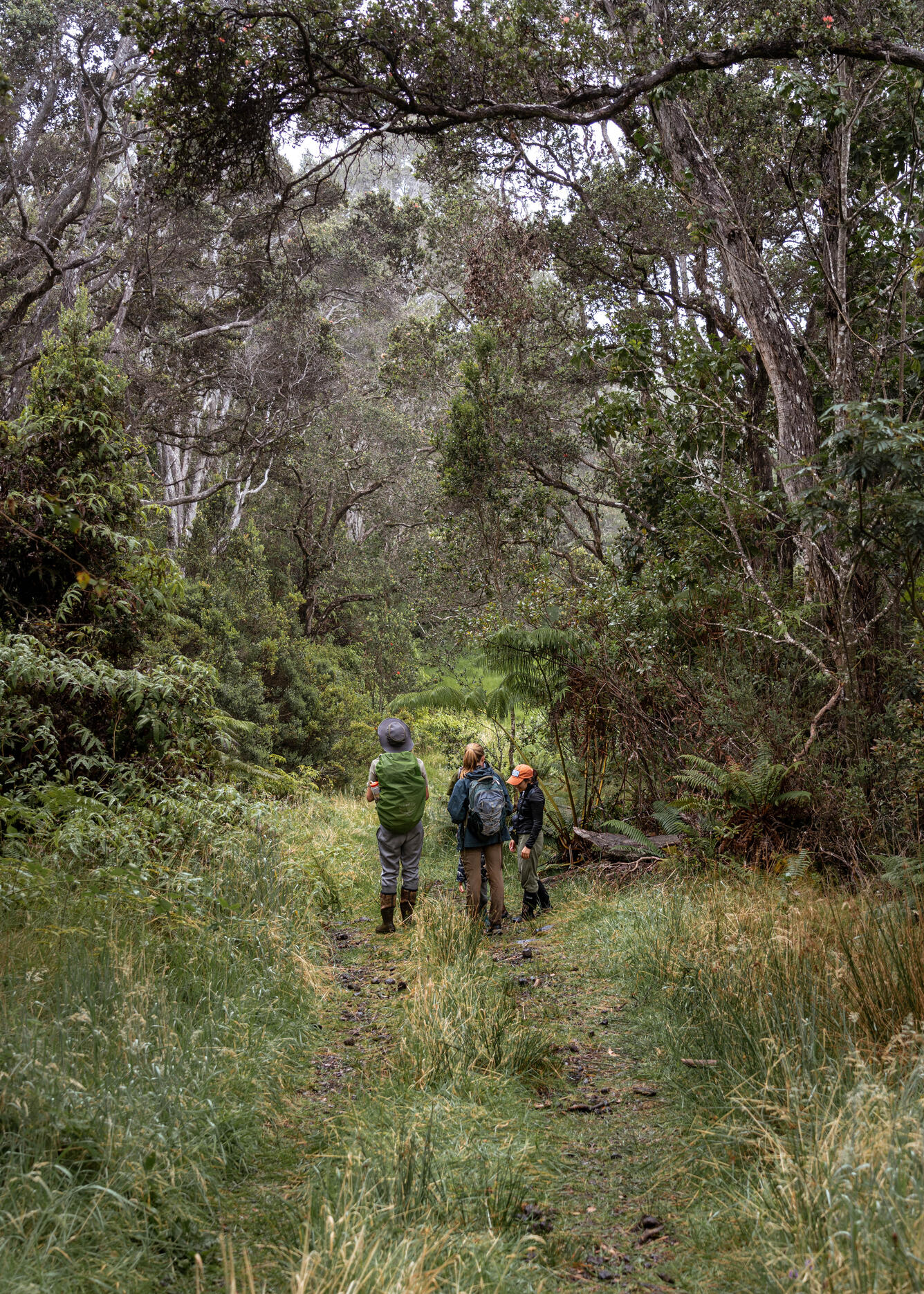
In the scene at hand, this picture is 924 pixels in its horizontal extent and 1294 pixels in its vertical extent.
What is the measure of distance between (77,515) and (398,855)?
3.92 meters

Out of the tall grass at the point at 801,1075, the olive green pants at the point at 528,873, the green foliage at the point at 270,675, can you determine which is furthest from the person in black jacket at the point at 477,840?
the green foliage at the point at 270,675

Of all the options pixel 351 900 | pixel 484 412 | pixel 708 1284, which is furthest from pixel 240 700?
pixel 708 1284

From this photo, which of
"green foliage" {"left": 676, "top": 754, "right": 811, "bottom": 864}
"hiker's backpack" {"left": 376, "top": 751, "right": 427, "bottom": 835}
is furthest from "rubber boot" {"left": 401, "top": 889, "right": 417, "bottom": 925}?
"green foliage" {"left": 676, "top": 754, "right": 811, "bottom": 864}

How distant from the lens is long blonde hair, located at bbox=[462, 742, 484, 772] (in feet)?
24.2

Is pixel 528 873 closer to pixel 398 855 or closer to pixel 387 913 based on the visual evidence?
pixel 398 855

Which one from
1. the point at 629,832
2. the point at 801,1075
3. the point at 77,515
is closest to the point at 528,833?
the point at 629,832

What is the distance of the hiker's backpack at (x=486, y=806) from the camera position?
7215mm

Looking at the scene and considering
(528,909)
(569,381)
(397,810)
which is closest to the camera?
(397,810)

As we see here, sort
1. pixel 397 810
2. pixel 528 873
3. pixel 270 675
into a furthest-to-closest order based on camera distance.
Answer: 1. pixel 270 675
2. pixel 528 873
3. pixel 397 810

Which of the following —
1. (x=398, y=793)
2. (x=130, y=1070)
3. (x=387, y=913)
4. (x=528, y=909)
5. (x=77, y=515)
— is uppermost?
(x=77, y=515)

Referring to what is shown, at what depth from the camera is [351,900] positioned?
27.8 ft

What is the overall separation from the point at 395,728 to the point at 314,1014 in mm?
2644

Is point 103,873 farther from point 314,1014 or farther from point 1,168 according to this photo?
point 1,168

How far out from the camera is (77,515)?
7461mm
